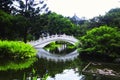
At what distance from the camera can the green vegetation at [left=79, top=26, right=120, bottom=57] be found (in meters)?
20.2

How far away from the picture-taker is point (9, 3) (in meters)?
29.8

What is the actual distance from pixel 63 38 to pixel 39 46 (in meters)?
3.84

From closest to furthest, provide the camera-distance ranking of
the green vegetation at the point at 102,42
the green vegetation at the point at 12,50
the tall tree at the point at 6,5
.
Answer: the green vegetation at the point at 12,50 < the green vegetation at the point at 102,42 < the tall tree at the point at 6,5

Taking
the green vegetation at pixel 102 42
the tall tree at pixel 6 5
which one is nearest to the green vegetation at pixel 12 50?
the green vegetation at pixel 102 42

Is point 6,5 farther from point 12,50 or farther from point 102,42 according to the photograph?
point 102,42

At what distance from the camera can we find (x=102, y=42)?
68.8 ft

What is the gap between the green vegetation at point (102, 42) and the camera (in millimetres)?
20188

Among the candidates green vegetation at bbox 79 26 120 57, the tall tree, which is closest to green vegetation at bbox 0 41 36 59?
green vegetation at bbox 79 26 120 57

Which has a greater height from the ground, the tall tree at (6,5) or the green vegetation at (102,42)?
→ the tall tree at (6,5)

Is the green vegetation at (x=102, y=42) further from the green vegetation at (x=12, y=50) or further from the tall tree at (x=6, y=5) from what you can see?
the tall tree at (x=6, y=5)

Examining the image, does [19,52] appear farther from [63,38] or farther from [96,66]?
[63,38]

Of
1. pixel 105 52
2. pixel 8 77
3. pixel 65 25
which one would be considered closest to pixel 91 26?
pixel 65 25

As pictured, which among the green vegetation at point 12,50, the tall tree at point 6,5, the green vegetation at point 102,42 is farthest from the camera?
the tall tree at point 6,5

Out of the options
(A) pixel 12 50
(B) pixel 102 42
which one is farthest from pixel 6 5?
(B) pixel 102 42
